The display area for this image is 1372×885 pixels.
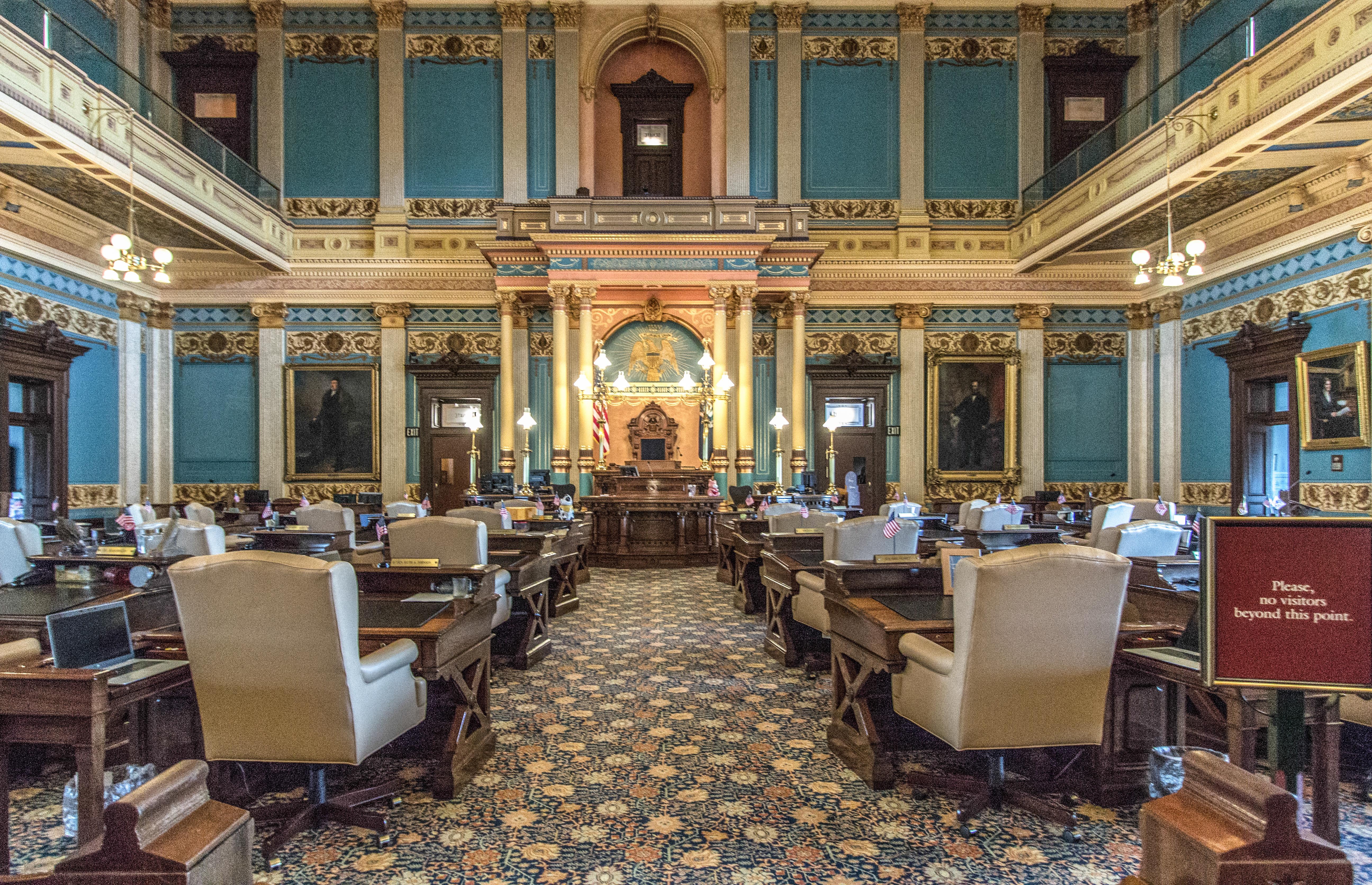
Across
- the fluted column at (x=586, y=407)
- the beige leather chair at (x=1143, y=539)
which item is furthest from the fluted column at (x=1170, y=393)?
the fluted column at (x=586, y=407)

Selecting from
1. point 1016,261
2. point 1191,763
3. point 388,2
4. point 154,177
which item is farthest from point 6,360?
point 1016,261

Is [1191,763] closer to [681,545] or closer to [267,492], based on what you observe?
[681,545]

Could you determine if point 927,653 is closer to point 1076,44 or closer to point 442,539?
point 442,539

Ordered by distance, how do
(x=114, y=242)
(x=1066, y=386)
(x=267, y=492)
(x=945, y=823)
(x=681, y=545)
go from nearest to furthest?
(x=945, y=823), (x=114, y=242), (x=681, y=545), (x=267, y=492), (x=1066, y=386)

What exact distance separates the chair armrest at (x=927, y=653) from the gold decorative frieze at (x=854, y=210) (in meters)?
12.4

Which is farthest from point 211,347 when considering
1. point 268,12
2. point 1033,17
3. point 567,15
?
point 1033,17

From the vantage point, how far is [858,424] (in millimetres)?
14484

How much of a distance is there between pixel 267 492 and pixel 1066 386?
15106 mm

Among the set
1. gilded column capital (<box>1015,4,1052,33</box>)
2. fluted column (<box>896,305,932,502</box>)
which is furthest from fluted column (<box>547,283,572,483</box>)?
gilded column capital (<box>1015,4,1052,33</box>)

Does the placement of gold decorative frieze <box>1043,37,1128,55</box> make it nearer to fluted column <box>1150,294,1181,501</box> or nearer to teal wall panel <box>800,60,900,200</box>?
teal wall panel <box>800,60,900,200</box>

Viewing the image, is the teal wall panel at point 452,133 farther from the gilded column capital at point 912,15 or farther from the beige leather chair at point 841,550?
the beige leather chair at point 841,550

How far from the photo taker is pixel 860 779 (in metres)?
3.43

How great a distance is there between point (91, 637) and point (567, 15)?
1473 centimetres

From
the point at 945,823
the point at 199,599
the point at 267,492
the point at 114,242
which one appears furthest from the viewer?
the point at 267,492
